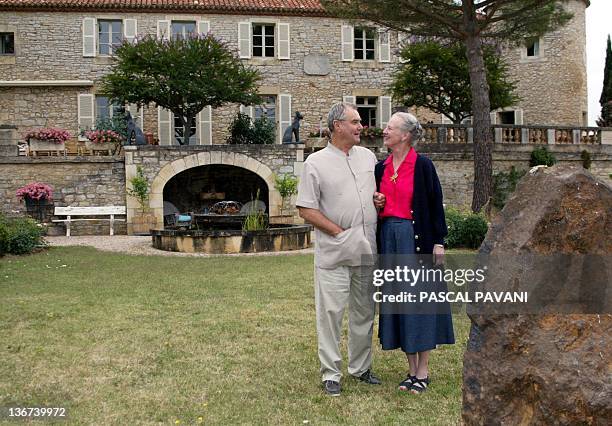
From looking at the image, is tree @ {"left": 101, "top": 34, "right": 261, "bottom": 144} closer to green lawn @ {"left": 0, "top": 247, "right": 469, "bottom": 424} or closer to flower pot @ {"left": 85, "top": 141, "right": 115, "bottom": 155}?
flower pot @ {"left": 85, "top": 141, "right": 115, "bottom": 155}

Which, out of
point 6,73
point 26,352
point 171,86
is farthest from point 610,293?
point 6,73

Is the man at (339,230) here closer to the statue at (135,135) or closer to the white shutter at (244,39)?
the statue at (135,135)

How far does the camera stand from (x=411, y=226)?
13.2 ft

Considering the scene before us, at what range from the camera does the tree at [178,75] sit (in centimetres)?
1867

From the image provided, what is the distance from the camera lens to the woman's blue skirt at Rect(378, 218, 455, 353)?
394 centimetres

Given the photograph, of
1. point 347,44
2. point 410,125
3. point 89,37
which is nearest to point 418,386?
point 410,125

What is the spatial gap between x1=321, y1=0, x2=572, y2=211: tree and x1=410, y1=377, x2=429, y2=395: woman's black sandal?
505 inches

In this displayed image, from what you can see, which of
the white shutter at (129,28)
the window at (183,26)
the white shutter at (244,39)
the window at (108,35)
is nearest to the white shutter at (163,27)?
the window at (183,26)

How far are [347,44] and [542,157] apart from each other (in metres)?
8.53

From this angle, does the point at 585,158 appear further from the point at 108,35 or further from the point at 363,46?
the point at 108,35

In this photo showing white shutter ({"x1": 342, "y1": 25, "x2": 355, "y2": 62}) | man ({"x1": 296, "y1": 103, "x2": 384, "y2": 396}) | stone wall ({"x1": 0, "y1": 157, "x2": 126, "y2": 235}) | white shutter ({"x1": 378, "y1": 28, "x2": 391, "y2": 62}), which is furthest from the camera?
white shutter ({"x1": 378, "y1": 28, "x2": 391, "y2": 62})

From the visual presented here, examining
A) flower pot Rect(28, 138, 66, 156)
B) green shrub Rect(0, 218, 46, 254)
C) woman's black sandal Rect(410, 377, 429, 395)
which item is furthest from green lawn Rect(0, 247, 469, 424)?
flower pot Rect(28, 138, 66, 156)

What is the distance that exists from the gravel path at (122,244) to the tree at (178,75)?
12.4 ft

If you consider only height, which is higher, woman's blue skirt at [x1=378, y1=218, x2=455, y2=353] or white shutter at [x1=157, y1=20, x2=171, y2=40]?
white shutter at [x1=157, y1=20, x2=171, y2=40]
